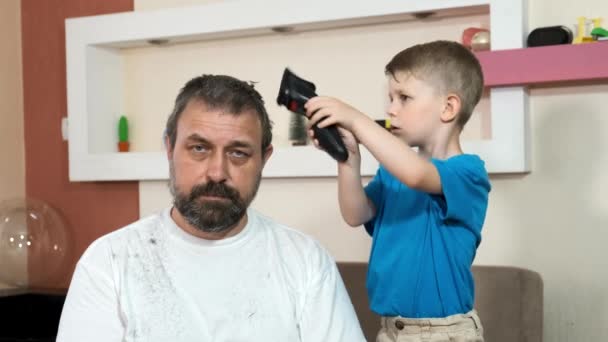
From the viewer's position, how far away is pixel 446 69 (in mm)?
2018

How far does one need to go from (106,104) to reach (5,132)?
1.64ft

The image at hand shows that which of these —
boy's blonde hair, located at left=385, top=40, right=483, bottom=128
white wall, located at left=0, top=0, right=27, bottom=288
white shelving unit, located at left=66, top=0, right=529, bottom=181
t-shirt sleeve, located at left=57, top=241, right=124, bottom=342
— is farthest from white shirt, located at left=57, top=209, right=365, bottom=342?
white wall, located at left=0, top=0, right=27, bottom=288

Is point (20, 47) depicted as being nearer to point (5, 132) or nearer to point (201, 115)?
point (5, 132)

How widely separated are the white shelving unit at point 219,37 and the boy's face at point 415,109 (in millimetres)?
712

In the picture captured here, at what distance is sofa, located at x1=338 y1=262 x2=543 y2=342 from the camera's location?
8.12 ft

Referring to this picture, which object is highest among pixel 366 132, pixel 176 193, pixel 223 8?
pixel 223 8

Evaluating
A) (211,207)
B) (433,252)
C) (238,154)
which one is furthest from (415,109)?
(211,207)

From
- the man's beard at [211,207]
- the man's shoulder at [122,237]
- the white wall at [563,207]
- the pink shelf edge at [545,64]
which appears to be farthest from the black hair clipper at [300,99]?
the white wall at [563,207]

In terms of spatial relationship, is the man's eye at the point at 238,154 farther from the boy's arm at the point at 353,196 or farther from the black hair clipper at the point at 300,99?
the boy's arm at the point at 353,196

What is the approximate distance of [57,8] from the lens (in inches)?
141

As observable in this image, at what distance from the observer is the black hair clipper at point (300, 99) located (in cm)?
190

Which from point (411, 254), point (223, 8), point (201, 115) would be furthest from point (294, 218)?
point (201, 115)

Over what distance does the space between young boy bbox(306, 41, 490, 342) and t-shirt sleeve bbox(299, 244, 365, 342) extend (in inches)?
7.7

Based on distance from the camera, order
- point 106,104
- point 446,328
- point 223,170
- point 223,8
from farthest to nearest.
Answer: point 106,104
point 223,8
point 446,328
point 223,170
